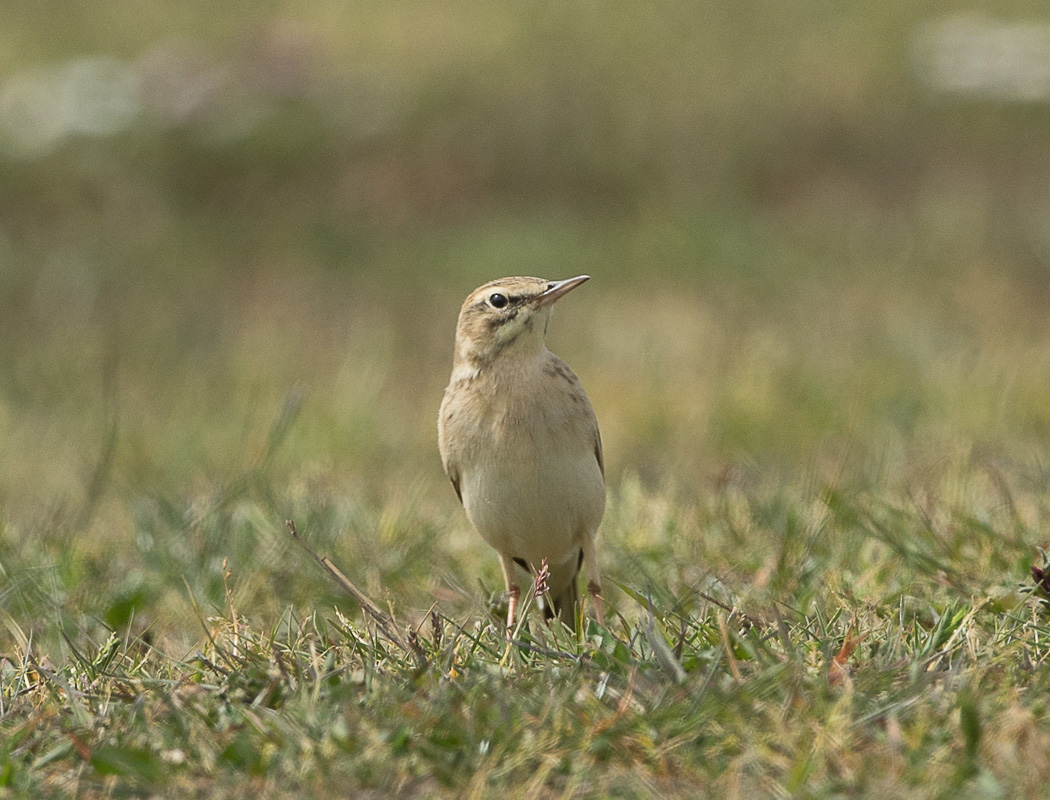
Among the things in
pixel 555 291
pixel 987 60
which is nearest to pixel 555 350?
pixel 555 291

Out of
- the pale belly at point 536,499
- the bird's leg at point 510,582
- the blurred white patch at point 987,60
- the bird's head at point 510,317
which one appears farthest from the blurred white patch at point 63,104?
the pale belly at point 536,499

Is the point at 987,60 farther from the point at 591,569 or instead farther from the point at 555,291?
the point at 591,569

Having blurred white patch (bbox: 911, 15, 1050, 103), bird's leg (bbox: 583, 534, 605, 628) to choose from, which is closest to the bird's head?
bird's leg (bbox: 583, 534, 605, 628)

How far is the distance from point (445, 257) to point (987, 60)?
23.1 feet

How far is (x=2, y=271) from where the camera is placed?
12852 millimetres

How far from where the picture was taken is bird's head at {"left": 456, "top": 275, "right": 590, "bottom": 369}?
15.4 ft

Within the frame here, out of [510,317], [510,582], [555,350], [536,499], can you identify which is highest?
[510,317]

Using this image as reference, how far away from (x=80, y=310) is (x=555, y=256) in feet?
14.0

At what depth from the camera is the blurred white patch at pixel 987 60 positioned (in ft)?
50.0

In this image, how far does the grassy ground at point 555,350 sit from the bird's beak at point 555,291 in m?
0.96

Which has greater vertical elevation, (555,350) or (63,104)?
(63,104)

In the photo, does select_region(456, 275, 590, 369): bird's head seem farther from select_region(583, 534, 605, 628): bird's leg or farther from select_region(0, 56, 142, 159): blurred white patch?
select_region(0, 56, 142, 159): blurred white patch

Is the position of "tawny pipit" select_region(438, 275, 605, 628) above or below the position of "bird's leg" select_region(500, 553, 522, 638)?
above

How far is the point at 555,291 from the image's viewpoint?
4594 millimetres
